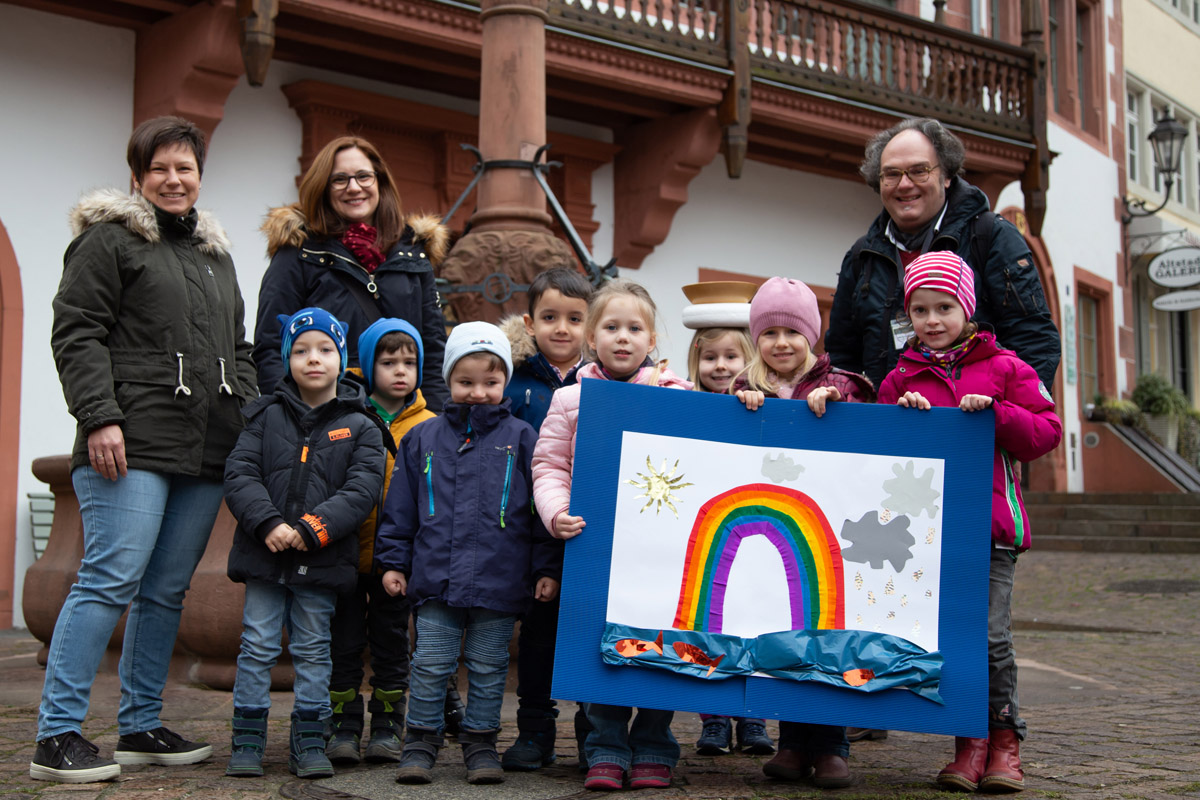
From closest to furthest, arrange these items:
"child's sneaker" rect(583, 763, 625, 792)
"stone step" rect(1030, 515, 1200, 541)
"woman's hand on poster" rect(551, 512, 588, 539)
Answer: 1. "child's sneaker" rect(583, 763, 625, 792)
2. "woman's hand on poster" rect(551, 512, 588, 539)
3. "stone step" rect(1030, 515, 1200, 541)

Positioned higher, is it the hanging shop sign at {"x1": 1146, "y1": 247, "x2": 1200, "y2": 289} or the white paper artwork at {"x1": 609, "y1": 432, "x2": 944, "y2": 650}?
the hanging shop sign at {"x1": 1146, "y1": 247, "x2": 1200, "y2": 289}

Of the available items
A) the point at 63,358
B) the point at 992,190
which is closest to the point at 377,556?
the point at 63,358

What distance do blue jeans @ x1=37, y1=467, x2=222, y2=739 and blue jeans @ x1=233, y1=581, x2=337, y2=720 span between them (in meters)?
0.30

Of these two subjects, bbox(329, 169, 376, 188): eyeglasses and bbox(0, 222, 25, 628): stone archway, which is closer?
bbox(329, 169, 376, 188): eyeglasses

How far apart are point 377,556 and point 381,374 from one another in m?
0.75

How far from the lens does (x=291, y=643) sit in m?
3.68

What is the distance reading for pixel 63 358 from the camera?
3.63m

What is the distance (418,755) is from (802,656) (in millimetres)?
1072

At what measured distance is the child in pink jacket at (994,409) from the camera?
3518mm

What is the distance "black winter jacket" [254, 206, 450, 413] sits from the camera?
4328 mm

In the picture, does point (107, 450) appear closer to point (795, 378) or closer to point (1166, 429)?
point (795, 378)

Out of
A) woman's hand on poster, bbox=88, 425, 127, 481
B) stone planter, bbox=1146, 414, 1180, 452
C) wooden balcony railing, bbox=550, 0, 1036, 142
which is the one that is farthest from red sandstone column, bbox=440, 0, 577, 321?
stone planter, bbox=1146, 414, 1180, 452

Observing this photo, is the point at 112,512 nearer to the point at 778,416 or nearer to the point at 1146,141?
the point at 778,416

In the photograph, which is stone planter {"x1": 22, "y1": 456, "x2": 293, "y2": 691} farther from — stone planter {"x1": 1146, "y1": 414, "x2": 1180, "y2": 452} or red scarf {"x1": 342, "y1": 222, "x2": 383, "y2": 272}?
stone planter {"x1": 1146, "y1": 414, "x2": 1180, "y2": 452}
